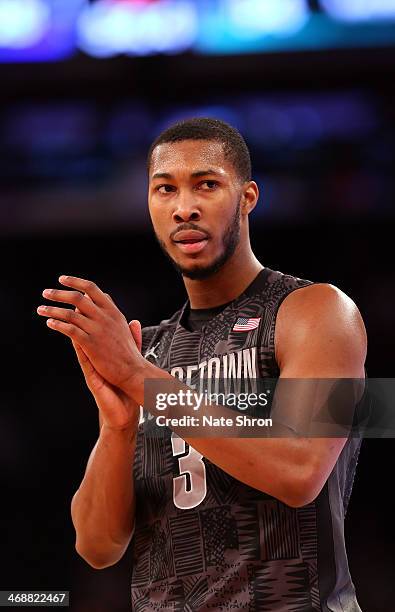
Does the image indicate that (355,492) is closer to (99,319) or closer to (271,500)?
(271,500)

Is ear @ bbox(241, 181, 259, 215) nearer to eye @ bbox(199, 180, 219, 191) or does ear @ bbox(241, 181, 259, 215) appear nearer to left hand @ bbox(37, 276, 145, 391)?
eye @ bbox(199, 180, 219, 191)

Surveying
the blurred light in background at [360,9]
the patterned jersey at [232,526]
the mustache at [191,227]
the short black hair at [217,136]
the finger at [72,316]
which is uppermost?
the blurred light in background at [360,9]

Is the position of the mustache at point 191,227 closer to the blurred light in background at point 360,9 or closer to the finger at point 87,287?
the finger at point 87,287

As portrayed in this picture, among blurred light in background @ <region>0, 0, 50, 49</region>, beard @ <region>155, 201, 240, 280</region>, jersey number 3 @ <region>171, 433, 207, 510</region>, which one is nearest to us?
jersey number 3 @ <region>171, 433, 207, 510</region>

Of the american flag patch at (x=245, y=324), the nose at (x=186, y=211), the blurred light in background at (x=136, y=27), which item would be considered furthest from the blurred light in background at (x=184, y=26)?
the american flag patch at (x=245, y=324)

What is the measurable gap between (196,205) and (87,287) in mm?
502

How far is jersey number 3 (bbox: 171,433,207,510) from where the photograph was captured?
2.17 meters

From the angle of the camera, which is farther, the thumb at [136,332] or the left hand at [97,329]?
the thumb at [136,332]

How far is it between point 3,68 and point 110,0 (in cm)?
89

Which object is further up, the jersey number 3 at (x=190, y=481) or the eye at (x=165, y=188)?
the eye at (x=165, y=188)

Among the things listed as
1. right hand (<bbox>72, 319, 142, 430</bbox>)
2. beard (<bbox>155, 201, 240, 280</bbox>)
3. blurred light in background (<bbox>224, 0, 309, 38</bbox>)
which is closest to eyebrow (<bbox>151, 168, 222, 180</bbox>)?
beard (<bbox>155, 201, 240, 280</bbox>)

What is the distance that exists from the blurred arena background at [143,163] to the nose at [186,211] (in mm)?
3130

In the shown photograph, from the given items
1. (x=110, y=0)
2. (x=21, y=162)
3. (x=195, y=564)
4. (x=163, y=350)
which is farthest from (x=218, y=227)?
(x=21, y=162)

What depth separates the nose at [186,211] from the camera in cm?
232
